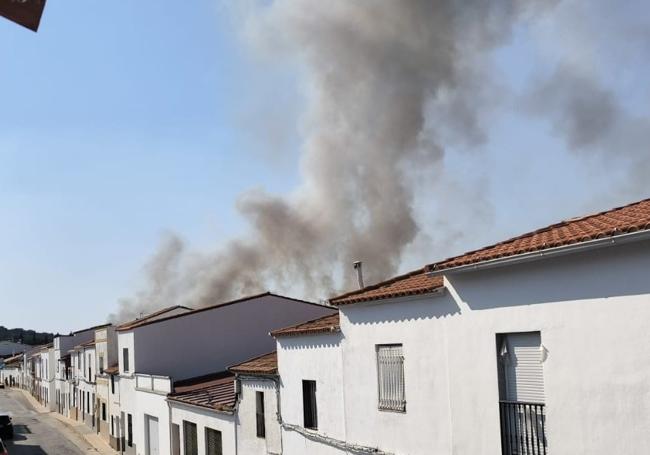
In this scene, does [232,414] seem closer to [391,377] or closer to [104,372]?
[391,377]

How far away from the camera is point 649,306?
8523 mm

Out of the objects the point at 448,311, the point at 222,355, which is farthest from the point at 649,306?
the point at 222,355

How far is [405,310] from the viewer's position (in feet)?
42.4

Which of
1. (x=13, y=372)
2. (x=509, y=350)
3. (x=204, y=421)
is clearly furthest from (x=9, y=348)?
(x=509, y=350)

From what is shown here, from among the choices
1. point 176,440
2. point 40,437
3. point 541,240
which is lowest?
point 40,437

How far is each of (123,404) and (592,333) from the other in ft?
94.7

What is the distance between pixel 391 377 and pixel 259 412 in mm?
6989

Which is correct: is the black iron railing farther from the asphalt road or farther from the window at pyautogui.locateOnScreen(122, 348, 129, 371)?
the asphalt road

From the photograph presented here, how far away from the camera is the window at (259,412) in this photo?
19.2m

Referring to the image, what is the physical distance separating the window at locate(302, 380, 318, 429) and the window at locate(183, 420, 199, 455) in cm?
876

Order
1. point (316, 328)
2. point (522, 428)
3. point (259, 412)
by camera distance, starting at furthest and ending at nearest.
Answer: point (259, 412) → point (316, 328) → point (522, 428)

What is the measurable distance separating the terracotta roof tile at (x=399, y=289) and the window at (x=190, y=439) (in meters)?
11.8

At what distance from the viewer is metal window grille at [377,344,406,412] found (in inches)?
515

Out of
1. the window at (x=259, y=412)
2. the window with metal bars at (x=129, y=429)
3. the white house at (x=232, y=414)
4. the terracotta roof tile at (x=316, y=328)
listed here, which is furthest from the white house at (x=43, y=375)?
the terracotta roof tile at (x=316, y=328)
